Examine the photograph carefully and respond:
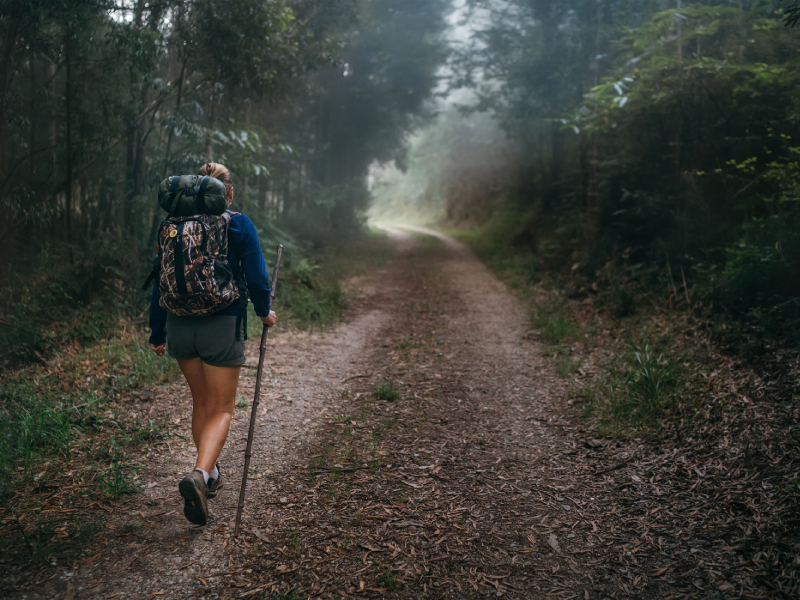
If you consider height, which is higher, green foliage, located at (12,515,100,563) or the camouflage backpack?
the camouflage backpack

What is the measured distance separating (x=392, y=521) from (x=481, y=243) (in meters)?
18.7

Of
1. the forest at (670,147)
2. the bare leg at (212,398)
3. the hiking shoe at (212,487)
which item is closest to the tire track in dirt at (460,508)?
the hiking shoe at (212,487)

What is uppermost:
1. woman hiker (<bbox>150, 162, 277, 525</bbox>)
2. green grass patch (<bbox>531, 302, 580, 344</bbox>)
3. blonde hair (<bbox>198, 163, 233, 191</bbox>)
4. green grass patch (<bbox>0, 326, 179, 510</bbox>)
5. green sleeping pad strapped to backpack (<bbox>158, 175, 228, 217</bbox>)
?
blonde hair (<bbox>198, 163, 233, 191</bbox>)

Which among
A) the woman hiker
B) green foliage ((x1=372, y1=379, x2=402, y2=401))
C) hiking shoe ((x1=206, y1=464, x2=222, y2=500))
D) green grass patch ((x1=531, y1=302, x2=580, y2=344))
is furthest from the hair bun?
green grass patch ((x1=531, y1=302, x2=580, y2=344))

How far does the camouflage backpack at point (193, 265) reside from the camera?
298cm

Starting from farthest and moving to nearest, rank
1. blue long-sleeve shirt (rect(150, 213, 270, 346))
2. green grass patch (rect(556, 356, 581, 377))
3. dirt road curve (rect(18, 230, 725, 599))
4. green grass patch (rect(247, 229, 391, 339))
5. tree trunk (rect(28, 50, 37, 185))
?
green grass patch (rect(247, 229, 391, 339)) < tree trunk (rect(28, 50, 37, 185)) < green grass patch (rect(556, 356, 581, 377)) < blue long-sleeve shirt (rect(150, 213, 270, 346)) < dirt road curve (rect(18, 230, 725, 599))

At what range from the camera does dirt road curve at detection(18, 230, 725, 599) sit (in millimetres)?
2744

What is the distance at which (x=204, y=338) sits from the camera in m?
3.13

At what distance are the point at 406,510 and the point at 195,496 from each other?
56.1 inches

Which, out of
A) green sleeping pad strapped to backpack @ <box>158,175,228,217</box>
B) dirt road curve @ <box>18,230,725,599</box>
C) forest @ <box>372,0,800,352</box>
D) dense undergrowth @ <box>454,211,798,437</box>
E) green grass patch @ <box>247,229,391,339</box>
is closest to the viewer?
dirt road curve @ <box>18,230,725,599</box>

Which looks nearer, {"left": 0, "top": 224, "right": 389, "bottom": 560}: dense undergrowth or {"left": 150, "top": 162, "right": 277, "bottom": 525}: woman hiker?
{"left": 150, "top": 162, "right": 277, "bottom": 525}: woman hiker

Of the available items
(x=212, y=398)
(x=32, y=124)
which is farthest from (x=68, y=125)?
(x=212, y=398)

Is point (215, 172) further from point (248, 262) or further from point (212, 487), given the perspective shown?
point (212, 487)

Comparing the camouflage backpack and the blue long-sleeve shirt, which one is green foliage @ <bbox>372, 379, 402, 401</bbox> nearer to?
the blue long-sleeve shirt
